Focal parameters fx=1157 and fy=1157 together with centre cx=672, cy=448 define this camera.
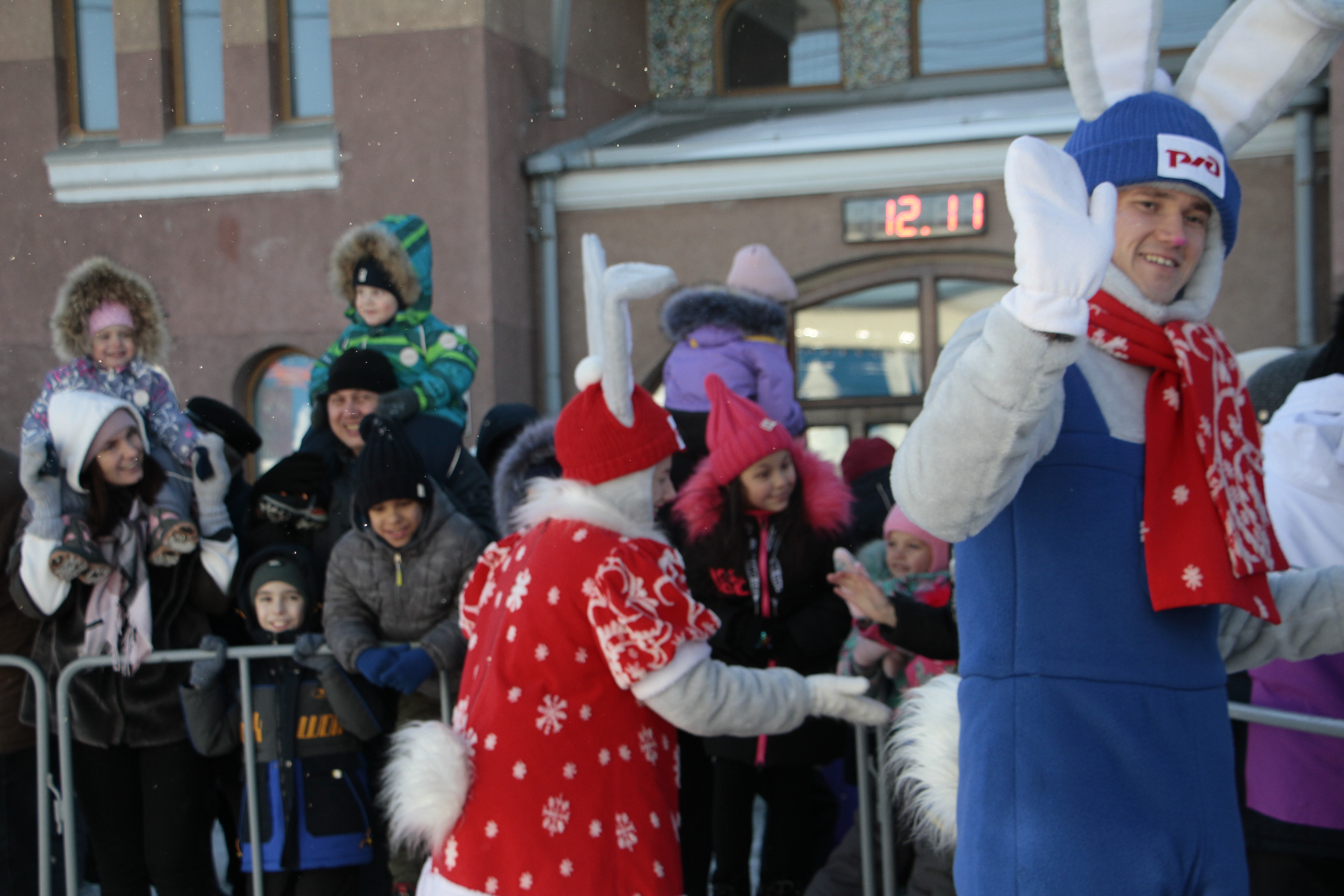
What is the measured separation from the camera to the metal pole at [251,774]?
127 inches

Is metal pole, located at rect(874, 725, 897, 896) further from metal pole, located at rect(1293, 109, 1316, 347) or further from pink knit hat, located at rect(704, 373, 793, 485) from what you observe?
metal pole, located at rect(1293, 109, 1316, 347)

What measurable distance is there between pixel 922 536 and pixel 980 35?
6.28 meters

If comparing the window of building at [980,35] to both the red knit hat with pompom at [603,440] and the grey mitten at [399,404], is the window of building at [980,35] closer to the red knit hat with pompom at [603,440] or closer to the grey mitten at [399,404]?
the grey mitten at [399,404]

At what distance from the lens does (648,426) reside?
8.03 feet

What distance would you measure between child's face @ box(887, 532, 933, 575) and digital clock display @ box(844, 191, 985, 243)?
4.61 meters

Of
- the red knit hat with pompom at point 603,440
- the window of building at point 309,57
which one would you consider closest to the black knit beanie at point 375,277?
the red knit hat with pompom at point 603,440

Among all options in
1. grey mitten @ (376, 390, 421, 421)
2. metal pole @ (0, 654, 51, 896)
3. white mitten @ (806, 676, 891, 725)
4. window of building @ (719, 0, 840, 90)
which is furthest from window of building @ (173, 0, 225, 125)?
white mitten @ (806, 676, 891, 725)

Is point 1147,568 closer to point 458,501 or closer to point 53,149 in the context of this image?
point 458,501

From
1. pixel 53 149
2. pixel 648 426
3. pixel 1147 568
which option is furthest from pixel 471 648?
pixel 53 149

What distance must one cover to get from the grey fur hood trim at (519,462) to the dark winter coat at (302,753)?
2.44 ft

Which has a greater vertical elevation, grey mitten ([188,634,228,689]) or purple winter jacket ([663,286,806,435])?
purple winter jacket ([663,286,806,435])

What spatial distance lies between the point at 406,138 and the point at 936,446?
685 centimetres

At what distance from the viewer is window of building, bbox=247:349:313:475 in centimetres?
797

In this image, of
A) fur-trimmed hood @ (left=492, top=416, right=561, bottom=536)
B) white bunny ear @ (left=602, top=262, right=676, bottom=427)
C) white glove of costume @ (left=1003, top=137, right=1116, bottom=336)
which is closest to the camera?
white glove of costume @ (left=1003, top=137, right=1116, bottom=336)
